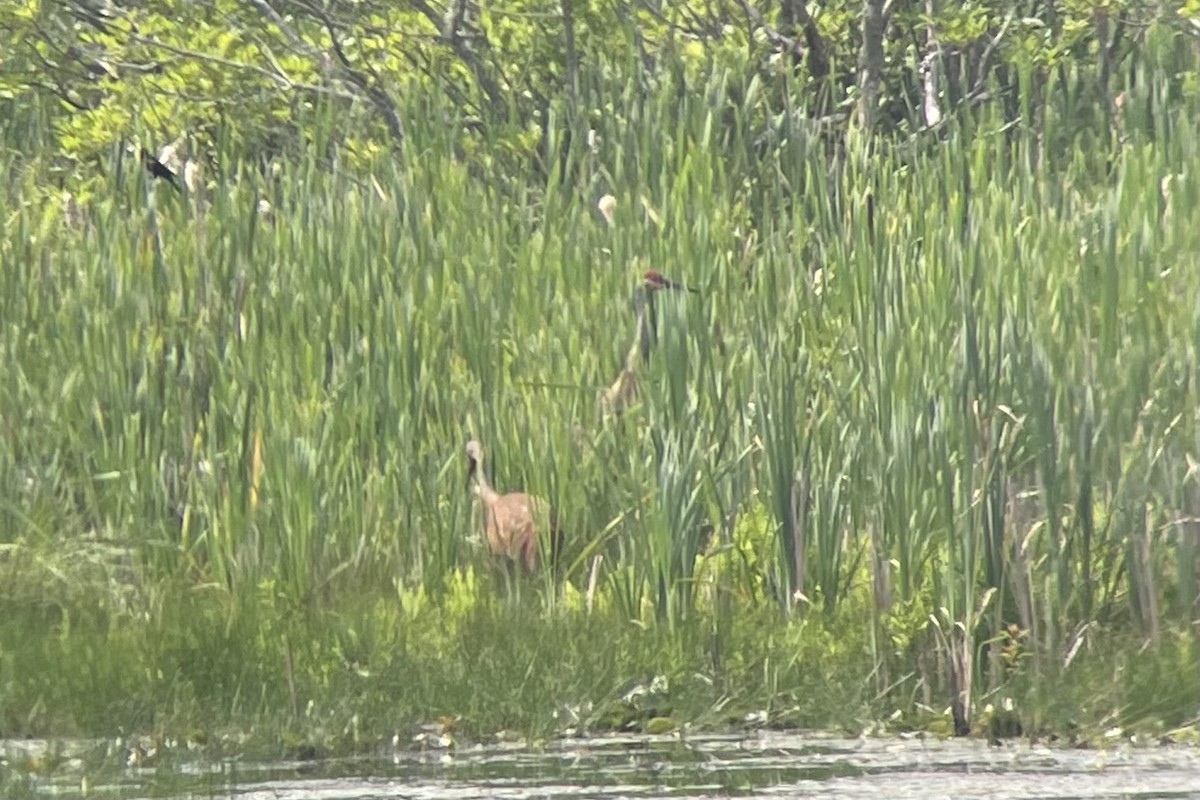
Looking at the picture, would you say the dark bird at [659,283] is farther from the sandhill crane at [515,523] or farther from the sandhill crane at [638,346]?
the sandhill crane at [515,523]

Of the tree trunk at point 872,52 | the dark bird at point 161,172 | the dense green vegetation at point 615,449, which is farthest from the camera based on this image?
the tree trunk at point 872,52

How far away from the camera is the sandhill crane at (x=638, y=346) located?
6035 mm

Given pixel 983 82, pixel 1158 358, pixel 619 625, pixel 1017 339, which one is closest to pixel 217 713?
pixel 619 625

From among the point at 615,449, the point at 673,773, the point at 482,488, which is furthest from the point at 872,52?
the point at 673,773

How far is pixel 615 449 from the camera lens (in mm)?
5895

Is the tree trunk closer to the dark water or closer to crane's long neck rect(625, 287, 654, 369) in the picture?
crane's long neck rect(625, 287, 654, 369)

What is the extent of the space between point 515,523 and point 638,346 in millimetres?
674

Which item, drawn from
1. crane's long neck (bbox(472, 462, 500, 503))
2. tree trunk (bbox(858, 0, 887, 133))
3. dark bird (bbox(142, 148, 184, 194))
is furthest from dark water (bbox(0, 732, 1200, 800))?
tree trunk (bbox(858, 0, 887, 133))

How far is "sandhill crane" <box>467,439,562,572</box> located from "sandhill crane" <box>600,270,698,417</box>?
0.34 meters

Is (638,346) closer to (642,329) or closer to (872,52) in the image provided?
(642,329)

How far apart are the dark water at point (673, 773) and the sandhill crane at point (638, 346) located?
135 cm

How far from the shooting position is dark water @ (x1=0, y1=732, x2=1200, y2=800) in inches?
172

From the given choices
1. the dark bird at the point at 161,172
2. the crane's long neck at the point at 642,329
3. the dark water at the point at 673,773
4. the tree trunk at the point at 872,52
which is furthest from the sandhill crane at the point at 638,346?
the tree trunk at the point at 872,52

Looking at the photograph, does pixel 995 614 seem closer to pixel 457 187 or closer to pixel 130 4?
pixel 457 187
